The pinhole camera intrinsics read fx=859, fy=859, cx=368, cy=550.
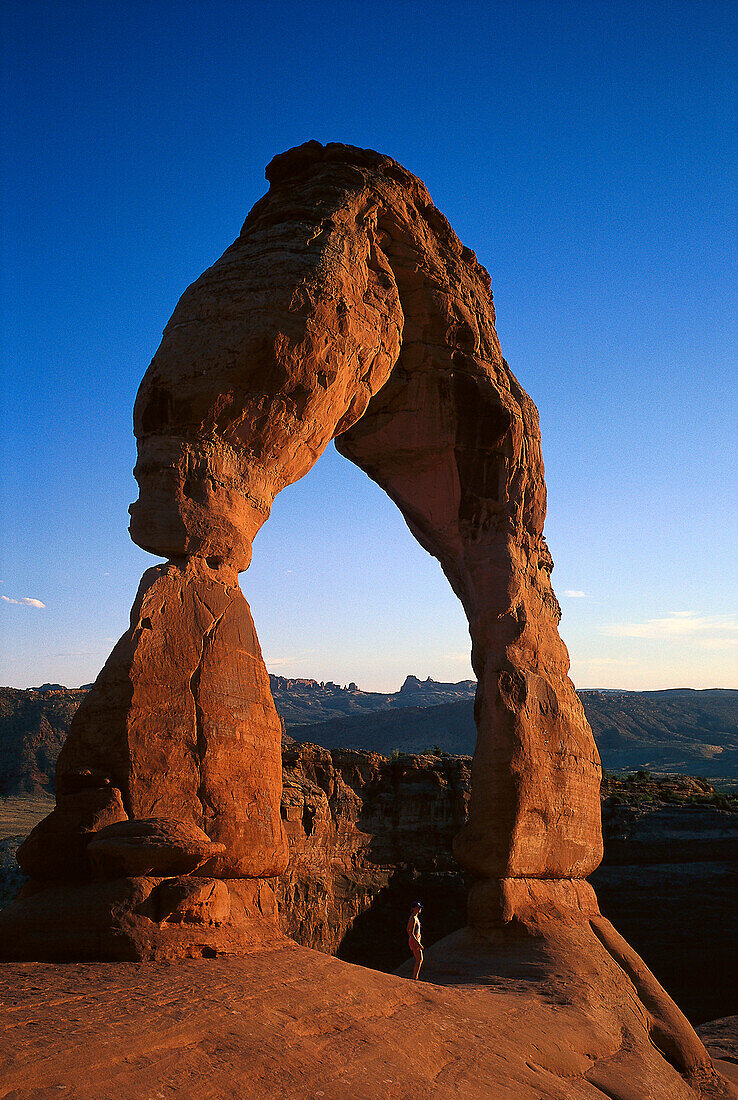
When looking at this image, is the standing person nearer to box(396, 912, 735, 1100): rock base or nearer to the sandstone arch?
box(396, 912, 735, 1100): rock base

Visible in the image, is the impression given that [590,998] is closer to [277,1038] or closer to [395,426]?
[277,1038]

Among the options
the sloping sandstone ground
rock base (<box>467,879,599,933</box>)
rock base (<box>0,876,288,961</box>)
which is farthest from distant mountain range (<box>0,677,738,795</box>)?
rock base (<box>0,876,288,961</box>)

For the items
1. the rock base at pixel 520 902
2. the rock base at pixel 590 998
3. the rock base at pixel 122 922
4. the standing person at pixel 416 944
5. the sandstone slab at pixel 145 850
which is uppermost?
the sandstone slab at pixel 145 850

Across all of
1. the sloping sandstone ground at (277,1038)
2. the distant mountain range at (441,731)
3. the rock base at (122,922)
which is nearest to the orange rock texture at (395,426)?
the rock base at (122,922)

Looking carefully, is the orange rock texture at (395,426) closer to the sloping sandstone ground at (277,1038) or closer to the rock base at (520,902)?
the rock base at (520,902)

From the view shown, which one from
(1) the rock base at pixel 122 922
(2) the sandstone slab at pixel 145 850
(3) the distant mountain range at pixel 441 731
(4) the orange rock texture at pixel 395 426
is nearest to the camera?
(1) the rock base at pixel 122 922

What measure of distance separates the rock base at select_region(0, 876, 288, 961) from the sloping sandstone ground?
0.13 metres

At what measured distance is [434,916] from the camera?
59.3 feet

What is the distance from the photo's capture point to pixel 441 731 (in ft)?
176

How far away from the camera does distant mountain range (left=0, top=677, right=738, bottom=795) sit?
34.4m

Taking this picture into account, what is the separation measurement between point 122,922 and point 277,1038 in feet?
3.31

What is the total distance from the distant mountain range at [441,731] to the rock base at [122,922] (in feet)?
102

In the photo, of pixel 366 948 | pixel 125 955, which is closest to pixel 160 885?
pixel 125 955

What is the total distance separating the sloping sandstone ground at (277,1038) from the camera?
9.04ft
